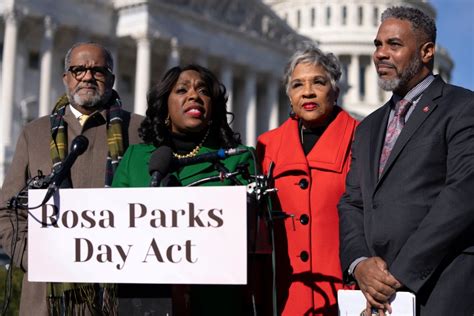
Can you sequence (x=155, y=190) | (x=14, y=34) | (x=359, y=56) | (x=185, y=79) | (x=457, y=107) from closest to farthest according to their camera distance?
(x=155, y=190)
(x=457, y=107)
(x=185, y=79)
(x=14, y=34)
(x=359, y=56)

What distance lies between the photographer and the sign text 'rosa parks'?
3799mm

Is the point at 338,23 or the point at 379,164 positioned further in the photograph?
the point at 338,23

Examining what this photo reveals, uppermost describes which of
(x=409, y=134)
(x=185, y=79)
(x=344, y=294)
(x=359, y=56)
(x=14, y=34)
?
(x=359, y=56)

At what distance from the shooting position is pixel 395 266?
400 centimetres

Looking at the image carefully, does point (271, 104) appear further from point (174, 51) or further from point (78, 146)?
point (78, 146)

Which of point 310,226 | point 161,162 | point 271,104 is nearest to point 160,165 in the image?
point 161,162

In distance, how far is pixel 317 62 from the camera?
211 inches

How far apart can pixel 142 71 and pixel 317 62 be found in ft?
106

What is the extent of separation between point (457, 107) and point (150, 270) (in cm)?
198

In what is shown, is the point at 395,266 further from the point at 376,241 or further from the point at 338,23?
the point at 338,23

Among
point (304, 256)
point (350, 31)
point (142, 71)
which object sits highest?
point (350, 31)

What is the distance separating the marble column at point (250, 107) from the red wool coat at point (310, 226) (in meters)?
38.9

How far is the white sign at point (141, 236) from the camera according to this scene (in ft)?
12.3

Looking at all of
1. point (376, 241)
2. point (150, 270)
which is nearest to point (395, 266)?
point (376, 241)
